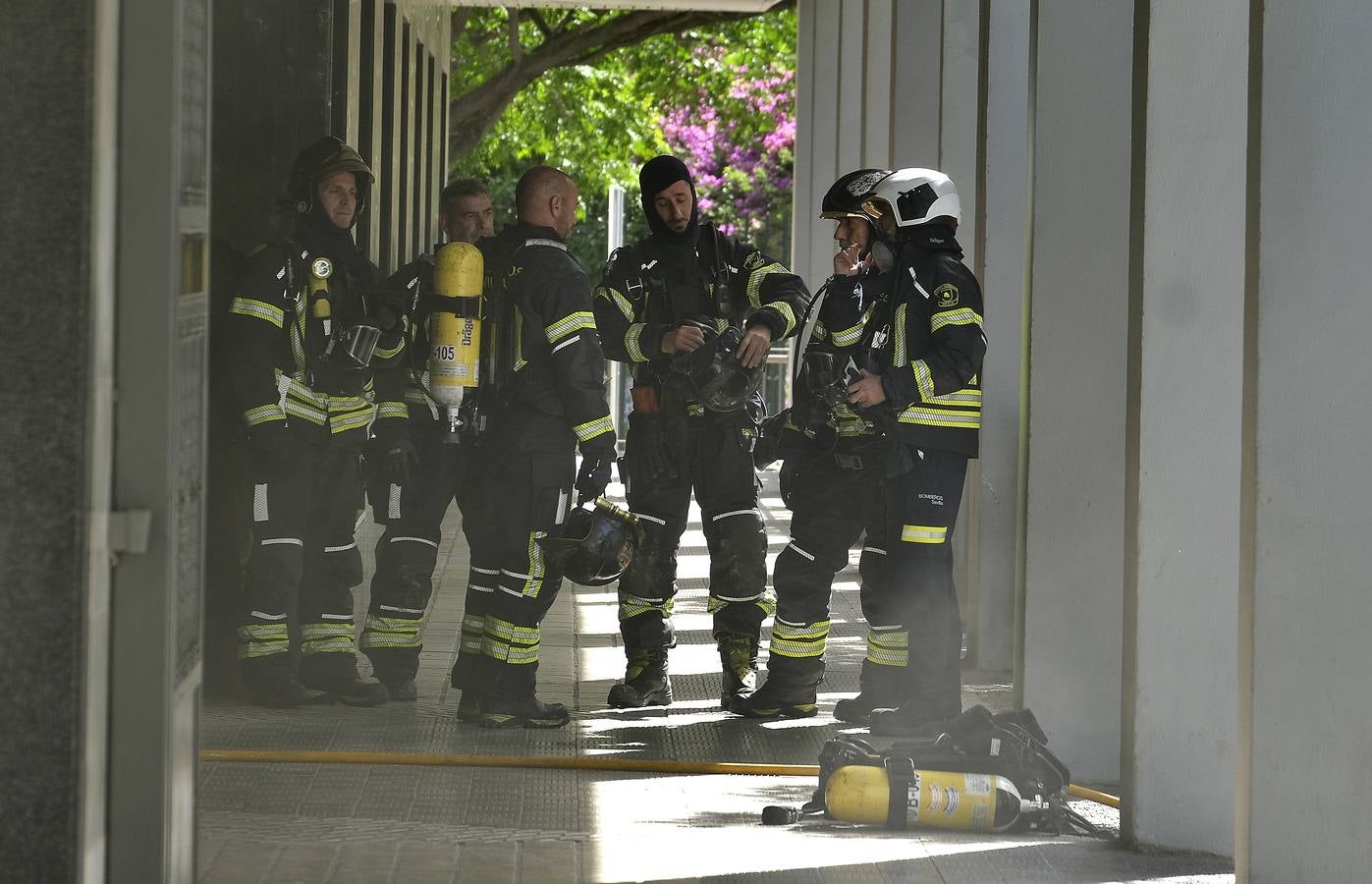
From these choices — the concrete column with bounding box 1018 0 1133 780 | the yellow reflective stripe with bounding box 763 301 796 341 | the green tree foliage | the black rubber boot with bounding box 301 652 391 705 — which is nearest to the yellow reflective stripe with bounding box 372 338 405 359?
the black rubber boot with bounding box 301 652 391 705

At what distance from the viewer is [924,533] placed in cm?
675

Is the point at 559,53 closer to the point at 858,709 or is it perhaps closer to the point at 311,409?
the point at 311,409

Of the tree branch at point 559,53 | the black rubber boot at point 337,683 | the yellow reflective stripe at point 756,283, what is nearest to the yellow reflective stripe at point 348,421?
the black rubber boot at point 337,683

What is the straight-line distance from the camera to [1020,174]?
8531 millimetres

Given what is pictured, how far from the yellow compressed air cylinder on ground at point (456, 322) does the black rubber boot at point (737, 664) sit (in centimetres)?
156

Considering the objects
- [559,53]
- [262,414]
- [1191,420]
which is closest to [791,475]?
[262,414]

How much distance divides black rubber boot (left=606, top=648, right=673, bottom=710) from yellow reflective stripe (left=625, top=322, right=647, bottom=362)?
1202 millimetres

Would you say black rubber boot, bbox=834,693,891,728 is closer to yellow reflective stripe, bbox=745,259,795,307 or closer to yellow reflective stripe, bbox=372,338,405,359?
yellow reflective stripe, bbox=745,259,795,307

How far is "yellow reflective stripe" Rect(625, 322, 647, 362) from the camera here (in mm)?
7305

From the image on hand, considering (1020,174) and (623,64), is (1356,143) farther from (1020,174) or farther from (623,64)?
(623,64)

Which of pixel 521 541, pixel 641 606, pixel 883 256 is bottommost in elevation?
pixel 641 606

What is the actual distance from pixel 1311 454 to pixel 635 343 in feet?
11.3

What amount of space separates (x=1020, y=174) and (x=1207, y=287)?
3.43 metres

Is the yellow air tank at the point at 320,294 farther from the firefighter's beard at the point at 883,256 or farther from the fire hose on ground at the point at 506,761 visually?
the firefighter's beard at the point at 883,256
